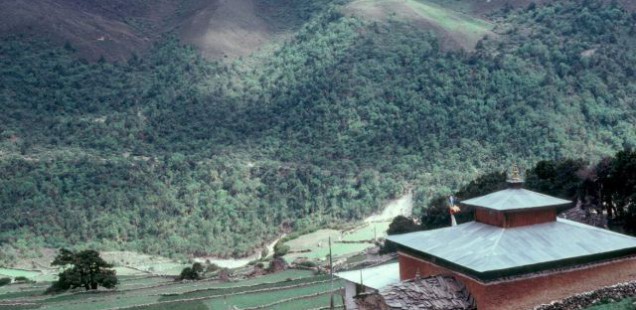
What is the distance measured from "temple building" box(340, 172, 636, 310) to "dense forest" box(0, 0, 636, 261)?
34.9 meters

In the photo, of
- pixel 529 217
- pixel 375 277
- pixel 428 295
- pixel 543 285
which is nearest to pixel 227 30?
pixel 375 277

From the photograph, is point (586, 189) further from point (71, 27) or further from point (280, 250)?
point (71, 27)

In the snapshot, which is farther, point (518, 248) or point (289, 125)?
point (289, 125)

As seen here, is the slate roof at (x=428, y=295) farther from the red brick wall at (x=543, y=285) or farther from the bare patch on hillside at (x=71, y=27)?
the bare patch on hillside at (x=71, y=27)

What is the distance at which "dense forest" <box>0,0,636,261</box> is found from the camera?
5506 cm

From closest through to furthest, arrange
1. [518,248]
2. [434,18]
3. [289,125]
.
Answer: [518,248] < [289,125] < [434,18]

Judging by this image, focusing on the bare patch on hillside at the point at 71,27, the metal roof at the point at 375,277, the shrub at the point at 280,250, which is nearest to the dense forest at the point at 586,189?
the metal roof at the point at 375,277

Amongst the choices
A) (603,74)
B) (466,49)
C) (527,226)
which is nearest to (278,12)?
(466,49)

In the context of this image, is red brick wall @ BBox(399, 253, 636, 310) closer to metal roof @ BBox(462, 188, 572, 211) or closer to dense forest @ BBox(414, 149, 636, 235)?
metal roof @ BBox(462, 188, 572, 211)

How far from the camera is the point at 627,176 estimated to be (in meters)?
28.4

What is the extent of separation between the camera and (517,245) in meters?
16.8

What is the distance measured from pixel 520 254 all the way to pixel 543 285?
839mm

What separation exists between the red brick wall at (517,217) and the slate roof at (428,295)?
210cm

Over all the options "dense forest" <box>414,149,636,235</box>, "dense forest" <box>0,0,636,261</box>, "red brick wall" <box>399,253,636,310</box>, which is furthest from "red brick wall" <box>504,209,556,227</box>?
"dense forest" <box>0,0,636,261</box>
